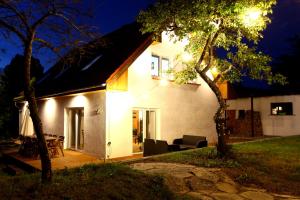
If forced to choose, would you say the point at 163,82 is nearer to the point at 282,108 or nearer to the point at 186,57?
the point at 186,57

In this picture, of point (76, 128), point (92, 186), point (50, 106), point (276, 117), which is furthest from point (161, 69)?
point (276, 117)

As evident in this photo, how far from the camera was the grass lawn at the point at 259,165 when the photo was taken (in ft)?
26.2

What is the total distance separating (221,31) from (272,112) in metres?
15.0

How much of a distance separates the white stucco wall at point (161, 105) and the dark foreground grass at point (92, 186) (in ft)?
16.7

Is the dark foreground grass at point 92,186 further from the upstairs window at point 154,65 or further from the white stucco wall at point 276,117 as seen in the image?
the white stucco wall at point 276,117

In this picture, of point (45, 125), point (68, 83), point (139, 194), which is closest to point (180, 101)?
point (68, 83)

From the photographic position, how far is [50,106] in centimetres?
1744

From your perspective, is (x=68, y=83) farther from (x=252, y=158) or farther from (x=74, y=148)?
(x=252, y=158)

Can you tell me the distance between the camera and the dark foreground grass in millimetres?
5703

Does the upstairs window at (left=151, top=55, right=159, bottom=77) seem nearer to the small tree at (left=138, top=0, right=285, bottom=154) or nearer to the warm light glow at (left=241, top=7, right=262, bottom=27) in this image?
the small tree at (left=138, top=0, right=285, bottom=154)

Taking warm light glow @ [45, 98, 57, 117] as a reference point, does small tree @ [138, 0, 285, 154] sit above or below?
above

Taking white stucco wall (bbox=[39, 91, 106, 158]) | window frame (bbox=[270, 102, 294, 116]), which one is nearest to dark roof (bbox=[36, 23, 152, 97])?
white stucco wall (bbox=[39, 91, 106, 158])

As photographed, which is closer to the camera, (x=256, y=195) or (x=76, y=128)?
(x=256, y=195)

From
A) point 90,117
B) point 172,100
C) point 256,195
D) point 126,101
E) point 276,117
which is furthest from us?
point 276,117
